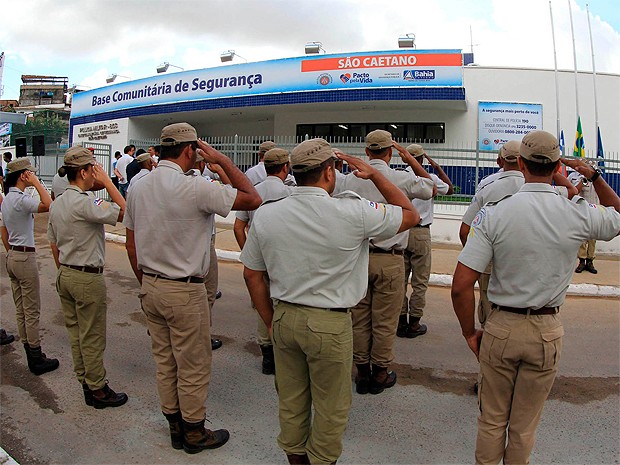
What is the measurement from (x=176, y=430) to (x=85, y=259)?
4.67 feet

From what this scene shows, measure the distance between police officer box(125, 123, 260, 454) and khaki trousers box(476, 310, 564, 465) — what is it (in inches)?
63.8

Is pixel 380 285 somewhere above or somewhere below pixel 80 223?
below

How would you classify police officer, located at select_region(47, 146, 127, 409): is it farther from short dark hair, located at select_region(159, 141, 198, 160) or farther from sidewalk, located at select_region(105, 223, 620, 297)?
sidewalk, located at select_region(105, 223, 620, 297)

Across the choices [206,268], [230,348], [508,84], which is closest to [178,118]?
[508,84]

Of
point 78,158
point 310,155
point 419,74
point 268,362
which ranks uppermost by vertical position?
point 419,74

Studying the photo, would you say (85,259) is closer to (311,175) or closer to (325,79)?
(311,175)

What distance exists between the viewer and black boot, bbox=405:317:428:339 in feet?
18.2

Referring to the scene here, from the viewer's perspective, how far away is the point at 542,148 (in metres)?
2.50

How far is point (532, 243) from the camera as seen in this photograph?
2463 mm

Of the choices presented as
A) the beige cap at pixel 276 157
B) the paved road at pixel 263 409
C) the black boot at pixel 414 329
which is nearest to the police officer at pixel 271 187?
the beige cap at pixel 276 157

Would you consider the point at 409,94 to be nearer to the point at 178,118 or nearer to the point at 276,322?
the point at 178,118

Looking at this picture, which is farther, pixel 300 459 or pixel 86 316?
pixel 86 316

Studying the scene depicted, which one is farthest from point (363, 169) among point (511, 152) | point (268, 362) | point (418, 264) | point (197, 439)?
point (418, 264)

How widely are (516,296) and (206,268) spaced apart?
6.21ft
